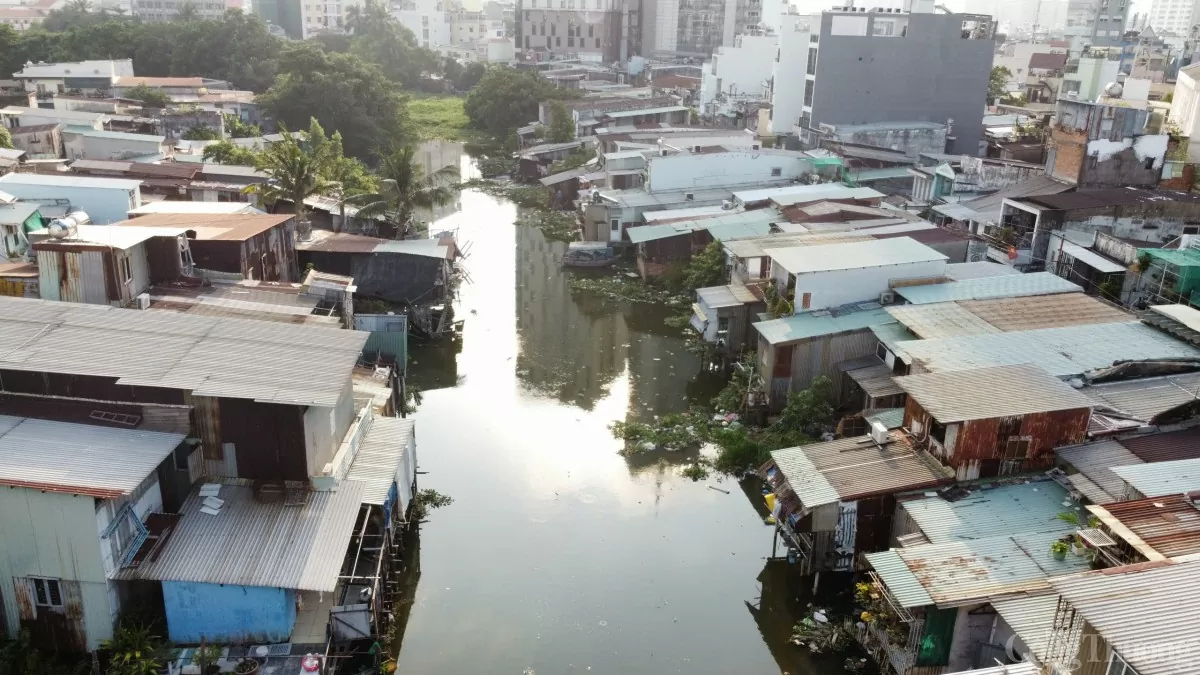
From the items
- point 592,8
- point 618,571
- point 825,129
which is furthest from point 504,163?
point 592,8

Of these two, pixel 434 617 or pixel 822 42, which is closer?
pixel 434 617

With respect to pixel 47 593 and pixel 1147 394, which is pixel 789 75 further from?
pixel 47 593

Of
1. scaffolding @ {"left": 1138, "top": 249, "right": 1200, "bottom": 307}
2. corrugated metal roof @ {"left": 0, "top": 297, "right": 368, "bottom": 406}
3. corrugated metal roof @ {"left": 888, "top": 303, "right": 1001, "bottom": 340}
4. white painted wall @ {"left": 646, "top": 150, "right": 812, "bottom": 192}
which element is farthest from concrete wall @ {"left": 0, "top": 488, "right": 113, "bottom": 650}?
white painted wall @ {"left": 646, "top": 150, "right": 812, "bottom": 192}

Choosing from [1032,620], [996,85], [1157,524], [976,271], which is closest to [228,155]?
[976,271]

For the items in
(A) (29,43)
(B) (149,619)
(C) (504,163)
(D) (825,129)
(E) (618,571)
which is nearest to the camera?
(B) (149,619)

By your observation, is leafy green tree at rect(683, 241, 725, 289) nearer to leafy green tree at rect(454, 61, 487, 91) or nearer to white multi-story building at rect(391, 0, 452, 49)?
leafy green tree at rect(454, 61, 487, 91)

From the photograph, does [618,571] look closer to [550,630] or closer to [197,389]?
[550,630]
